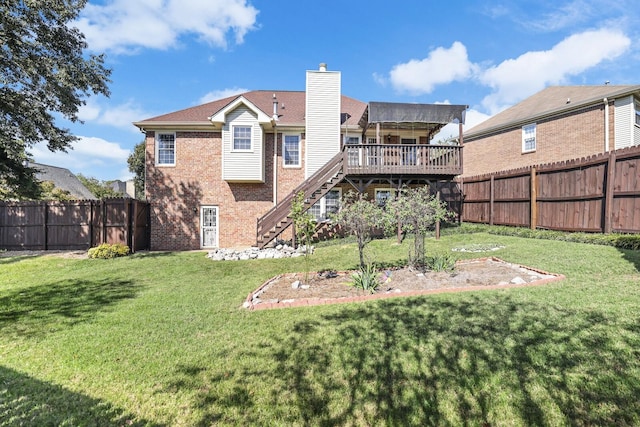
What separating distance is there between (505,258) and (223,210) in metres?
11.5

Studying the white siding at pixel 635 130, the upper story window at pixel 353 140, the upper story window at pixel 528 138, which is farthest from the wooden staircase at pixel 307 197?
the white siding at pixel 635 130

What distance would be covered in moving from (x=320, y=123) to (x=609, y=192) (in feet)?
35.1

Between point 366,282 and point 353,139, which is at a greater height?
point 353,139

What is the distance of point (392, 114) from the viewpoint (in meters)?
12.1

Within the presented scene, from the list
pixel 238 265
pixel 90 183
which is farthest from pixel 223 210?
pixel 90 183

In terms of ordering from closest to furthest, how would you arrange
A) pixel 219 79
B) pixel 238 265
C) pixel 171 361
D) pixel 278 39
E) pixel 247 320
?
pixel 171 361, pixel 247 320, pixel 238 265, pixel 278 39, pixel 219 79

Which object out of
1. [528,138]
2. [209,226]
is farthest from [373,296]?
[528,138]

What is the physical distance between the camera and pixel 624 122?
44.2 ft

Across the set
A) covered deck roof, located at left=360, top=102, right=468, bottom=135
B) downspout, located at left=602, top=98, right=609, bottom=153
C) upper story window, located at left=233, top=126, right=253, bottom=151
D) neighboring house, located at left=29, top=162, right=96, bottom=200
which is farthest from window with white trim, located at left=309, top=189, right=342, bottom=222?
neighboring house, located at left=29, top=162, right=96, bottom=200

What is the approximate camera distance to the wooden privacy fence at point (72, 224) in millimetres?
13086

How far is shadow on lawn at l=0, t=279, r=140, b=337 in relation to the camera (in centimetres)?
493

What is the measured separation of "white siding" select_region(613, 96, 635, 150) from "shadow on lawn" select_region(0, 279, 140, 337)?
62.2 feet

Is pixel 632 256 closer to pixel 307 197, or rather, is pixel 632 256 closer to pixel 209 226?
pixel 307 197

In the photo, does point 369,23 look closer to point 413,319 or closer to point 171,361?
point 413,319
